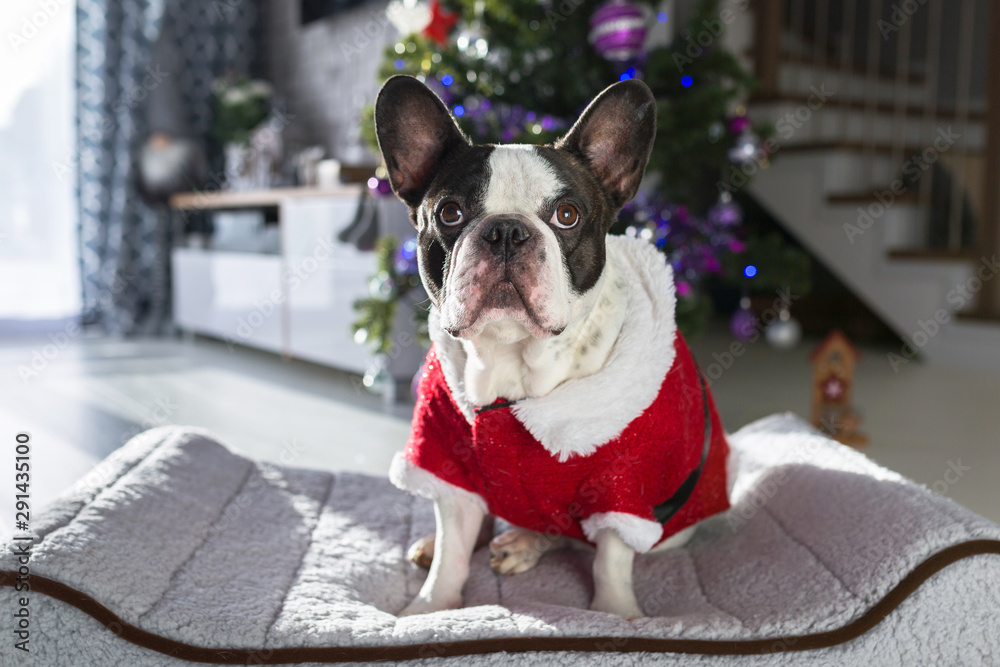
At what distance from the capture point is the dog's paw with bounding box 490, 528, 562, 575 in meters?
1.33

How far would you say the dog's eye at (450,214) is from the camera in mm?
1117

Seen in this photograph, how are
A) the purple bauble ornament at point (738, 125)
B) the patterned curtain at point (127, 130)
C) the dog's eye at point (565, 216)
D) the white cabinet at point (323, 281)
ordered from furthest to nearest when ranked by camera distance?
the patterned curtain at point (127, 130), the white cabinet at point (323, 281), the purple bauble ornament at point (738, 125), the dog's eye at point (565, 216)

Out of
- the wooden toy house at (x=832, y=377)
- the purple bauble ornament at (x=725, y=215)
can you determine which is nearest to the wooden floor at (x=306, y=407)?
the wooden toy house at (x=832, y=377)

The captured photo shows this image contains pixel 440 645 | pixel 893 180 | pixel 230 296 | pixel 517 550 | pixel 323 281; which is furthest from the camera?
pixel 893 180

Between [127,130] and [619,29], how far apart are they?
3.68 m

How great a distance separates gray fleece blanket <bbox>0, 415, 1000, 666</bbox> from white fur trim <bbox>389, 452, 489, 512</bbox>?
0.18 metres

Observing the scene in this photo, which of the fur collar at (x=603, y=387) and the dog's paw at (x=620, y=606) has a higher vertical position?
the fur collar at (x=603, y=387)

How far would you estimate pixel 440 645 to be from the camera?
1.01 meters

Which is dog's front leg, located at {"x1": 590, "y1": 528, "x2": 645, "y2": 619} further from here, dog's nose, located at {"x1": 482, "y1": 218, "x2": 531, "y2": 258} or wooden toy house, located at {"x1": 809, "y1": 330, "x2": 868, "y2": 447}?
wooden toy house, located at {"x1": 809, "y1": 330, "x2": 868, "y2": 447}

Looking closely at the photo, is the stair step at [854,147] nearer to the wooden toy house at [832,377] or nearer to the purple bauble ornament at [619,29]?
the wooden toy house at [832,377]

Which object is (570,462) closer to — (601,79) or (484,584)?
(484,584)

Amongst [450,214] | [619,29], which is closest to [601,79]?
[619,29]

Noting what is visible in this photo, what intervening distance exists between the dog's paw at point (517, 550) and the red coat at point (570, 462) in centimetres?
7

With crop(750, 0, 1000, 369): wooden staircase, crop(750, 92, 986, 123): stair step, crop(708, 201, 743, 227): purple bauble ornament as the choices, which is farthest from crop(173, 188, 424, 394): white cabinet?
crop(750, 92, 986, 123): stair step
